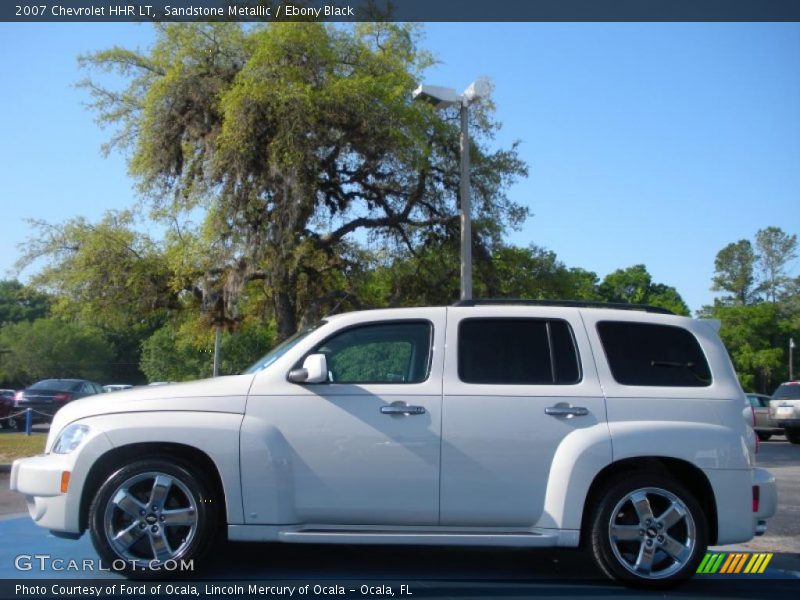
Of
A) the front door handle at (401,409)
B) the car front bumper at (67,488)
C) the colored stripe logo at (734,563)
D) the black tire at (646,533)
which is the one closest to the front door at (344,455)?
the front door handle at (401,409)

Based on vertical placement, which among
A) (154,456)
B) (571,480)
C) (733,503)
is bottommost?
(733,503)

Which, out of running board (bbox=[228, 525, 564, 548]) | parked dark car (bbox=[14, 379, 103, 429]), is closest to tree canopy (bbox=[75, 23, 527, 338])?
parked dark car (bbox=[14, 379, 103, 429])

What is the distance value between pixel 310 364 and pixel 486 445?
129 cm

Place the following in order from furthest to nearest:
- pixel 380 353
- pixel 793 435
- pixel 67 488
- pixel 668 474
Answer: pixel 793 435
pixel 380 353
pixel 668 474
pixel 67 488

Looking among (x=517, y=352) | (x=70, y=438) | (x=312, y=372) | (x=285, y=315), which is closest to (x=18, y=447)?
(x=285, y=315)

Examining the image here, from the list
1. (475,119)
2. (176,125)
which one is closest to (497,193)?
(475,119)

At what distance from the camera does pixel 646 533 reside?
5.84 meters

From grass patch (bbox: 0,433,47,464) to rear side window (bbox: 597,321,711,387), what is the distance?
11.2m

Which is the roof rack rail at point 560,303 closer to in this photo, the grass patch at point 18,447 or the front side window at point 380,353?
the front side window at point 380,353

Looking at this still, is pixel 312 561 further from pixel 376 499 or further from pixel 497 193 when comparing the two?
pixel 497 193

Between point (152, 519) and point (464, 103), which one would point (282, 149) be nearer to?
point (464, 103)

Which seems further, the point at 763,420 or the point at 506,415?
the point at 763,420

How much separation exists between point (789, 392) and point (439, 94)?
1625 cm

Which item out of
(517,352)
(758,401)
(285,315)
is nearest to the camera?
(517,352)
